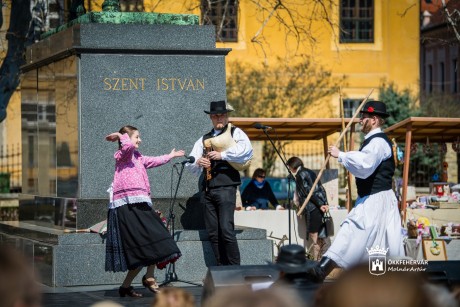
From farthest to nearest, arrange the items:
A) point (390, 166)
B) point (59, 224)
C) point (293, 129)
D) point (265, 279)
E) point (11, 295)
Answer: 1. point (293, 129)
2. point (59, 224)
3. point (390, 166)
4. point (265, 279)
5. point (11, 295)

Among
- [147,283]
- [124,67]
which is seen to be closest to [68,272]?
[147,283]

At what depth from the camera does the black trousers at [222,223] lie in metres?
12.5

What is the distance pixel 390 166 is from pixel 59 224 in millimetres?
4358

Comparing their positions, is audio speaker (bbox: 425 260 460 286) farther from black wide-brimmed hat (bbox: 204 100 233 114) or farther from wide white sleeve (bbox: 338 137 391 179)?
black wide-brimmed hat (bbox: 204 100 233 114)

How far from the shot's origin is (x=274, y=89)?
4056cm

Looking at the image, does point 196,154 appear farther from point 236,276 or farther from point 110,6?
point 236,276

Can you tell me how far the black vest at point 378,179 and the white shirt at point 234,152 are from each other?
176 cm

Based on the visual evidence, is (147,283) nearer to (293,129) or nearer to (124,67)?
(124,67)

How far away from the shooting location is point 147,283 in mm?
11867

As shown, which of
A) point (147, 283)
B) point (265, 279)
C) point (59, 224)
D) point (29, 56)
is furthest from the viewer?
point (29, 56)

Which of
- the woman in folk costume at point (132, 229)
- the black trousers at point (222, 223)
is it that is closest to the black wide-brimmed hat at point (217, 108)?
the black trousers at point (222, 223)

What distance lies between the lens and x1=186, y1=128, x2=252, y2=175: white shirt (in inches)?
493

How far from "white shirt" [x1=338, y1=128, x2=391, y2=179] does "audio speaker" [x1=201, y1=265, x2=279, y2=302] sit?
3595mm

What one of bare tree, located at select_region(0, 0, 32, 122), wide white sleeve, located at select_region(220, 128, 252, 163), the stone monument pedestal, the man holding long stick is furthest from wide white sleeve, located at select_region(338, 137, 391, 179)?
bare tree, located at select_region(0, 0, 32, 122)
